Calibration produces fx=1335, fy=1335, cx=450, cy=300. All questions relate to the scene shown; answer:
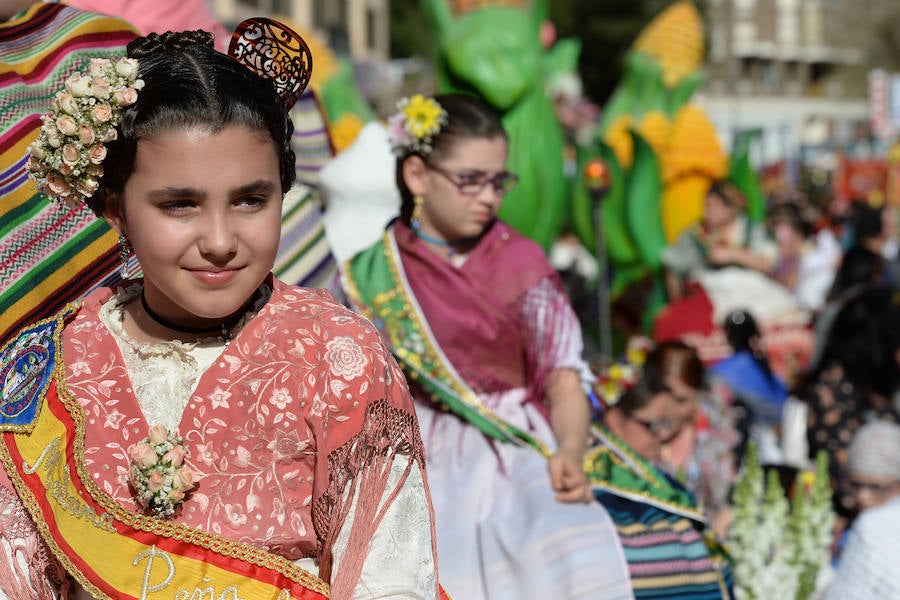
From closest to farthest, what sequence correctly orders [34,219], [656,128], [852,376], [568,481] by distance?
[34,219], [568,481], [852,376], [656,128]

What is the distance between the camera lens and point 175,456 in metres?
1.72

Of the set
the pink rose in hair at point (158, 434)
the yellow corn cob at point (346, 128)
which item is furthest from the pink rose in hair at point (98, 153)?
the yellow corn cob at point (346, 128)

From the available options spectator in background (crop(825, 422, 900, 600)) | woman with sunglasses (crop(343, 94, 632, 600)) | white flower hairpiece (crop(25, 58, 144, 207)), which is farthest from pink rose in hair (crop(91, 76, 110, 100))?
spectator in background (crop(825, 422, 900, 600))

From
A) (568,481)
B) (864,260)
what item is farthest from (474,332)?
(864,260)

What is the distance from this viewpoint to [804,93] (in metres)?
51.4

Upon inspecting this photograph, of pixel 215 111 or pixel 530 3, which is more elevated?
pixel 215 111

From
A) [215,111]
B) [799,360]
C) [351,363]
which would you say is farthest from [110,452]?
[799,360]

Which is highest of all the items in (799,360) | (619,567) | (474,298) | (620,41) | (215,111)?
(215,111)

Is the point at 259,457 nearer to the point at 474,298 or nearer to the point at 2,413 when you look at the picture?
the point at 2,413

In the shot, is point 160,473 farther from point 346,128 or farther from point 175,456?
point 346,128

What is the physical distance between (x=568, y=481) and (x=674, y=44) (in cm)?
1176

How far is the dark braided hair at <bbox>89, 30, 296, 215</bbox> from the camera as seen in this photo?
68.1 inches

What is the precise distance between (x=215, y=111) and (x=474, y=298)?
180cm

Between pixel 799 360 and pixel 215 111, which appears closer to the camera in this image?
pixel 215 111
